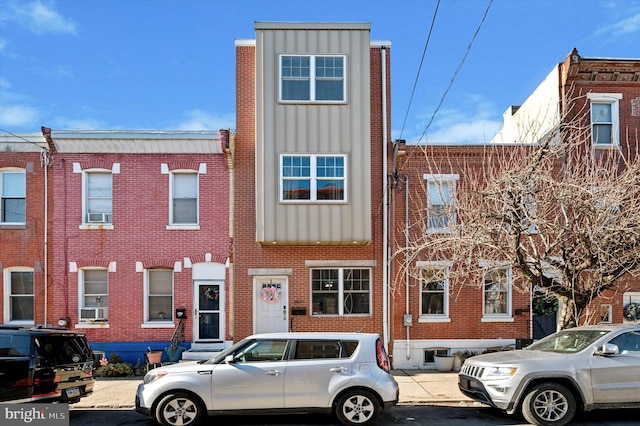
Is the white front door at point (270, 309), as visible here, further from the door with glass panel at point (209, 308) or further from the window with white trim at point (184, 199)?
the window with white trim at point (184, 199)

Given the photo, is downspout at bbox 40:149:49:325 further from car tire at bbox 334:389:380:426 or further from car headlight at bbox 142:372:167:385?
car tire at bbox 334:389:380:426

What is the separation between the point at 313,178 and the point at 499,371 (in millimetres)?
7306

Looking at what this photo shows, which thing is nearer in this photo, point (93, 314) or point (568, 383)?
point (568, 383)

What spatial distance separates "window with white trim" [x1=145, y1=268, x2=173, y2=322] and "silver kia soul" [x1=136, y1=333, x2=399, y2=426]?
622 centimetres

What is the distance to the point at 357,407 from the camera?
25.9ft

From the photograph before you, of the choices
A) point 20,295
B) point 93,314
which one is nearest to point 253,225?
point 93,314

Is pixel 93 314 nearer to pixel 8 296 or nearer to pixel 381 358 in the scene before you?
pixel 8 296

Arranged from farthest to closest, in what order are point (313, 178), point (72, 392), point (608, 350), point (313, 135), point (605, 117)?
point (605, 117)
point (313, 135)
point (313, 178)
point (72, 392)
point (608, 350)

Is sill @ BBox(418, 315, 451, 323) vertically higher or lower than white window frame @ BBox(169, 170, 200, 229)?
lower

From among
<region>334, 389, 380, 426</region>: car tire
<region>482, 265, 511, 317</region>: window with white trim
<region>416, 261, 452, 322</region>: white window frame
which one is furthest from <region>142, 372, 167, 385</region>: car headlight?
<region>482, 265, 511, 317</region>: window with white trim

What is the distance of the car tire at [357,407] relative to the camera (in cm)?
787

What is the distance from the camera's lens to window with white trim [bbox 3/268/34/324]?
45.9 ft

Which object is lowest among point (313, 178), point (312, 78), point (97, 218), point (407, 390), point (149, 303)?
point (407, 390)

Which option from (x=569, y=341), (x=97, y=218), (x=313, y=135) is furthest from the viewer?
(x=97, y=218)
